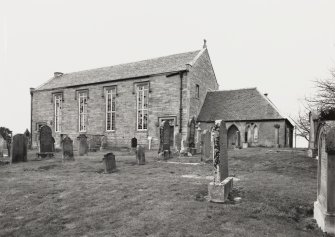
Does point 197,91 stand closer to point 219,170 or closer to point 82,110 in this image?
point 82,110

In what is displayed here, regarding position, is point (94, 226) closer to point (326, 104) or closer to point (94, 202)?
point (94, 202)

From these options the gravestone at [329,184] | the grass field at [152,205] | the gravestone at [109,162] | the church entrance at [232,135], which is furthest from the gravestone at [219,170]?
the church entrance at [232,135]

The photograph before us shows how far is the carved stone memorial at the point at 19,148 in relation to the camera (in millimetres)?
15141

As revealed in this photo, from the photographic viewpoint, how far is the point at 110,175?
11164 millimetres

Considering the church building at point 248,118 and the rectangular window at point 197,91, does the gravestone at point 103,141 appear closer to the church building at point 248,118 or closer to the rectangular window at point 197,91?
the church building at point 248,118

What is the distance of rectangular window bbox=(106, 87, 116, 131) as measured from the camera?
28156mm

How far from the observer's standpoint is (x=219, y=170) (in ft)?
24.1

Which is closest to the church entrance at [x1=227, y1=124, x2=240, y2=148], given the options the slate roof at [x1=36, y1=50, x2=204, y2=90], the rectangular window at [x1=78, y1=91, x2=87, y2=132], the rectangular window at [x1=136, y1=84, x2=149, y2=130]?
the slate roof at [x1=36, y1=50, x2=204, y2=90]

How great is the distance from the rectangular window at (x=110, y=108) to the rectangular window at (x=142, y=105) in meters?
2.93

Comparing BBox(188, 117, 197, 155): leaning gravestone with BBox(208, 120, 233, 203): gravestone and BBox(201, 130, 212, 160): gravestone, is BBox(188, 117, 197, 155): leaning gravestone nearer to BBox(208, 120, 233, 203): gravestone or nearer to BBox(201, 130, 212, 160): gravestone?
BBox(201, 130, 212, 160): gravestone

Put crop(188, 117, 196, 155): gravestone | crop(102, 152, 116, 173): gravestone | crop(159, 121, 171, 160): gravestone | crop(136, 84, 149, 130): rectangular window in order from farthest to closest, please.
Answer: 1. crop(136, 84, 149, 130): rectangular window
2. crop(188, 117, 196, 155): gravestone
3. crop(159, 121, 171, 160): gravestone
4. crop(102, 152, 116, 173): gravestone

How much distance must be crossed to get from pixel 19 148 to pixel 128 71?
50.3 feet

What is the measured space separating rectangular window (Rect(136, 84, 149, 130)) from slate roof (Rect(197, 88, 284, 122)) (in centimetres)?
489

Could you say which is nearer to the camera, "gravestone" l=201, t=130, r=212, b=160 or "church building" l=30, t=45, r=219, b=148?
"gravestone" l=201, t=130, r=212, b=160
